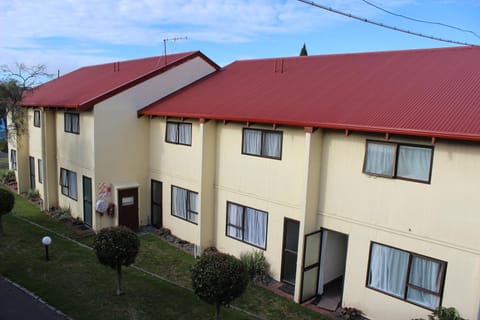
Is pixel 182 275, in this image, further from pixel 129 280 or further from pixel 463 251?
pixel 463 251

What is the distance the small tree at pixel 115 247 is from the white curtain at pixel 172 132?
6635 mm

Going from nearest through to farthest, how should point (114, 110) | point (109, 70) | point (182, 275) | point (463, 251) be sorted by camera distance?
point (463, 251) < point (182, 275) < point (114, 110) < point (109, 70)

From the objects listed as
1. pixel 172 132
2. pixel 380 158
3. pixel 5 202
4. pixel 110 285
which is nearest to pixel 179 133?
pixel 172 132

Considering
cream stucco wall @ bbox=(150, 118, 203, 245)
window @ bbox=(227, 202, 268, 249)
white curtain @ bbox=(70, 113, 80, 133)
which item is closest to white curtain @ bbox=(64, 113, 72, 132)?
white curtain @ bbox=(70, 113, 80, 133)

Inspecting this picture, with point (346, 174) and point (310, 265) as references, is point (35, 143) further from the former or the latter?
point (346, 174)

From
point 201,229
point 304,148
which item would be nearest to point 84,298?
point 201,229

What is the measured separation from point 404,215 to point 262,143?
5378 mm

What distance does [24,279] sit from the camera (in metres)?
12.2

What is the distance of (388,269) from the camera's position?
1091cm

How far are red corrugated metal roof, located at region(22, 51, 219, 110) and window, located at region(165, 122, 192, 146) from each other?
273 centimetres

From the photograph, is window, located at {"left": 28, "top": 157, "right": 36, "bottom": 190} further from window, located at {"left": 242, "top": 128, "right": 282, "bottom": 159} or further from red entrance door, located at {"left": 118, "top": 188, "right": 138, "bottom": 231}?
window, located at {"left": 242, "top": 128, "right": 282, "bottom": 159}

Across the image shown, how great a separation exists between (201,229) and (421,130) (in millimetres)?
9351

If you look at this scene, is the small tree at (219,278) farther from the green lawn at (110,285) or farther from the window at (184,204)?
the window at (184,204)

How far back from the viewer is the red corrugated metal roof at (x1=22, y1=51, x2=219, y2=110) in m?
17.5
